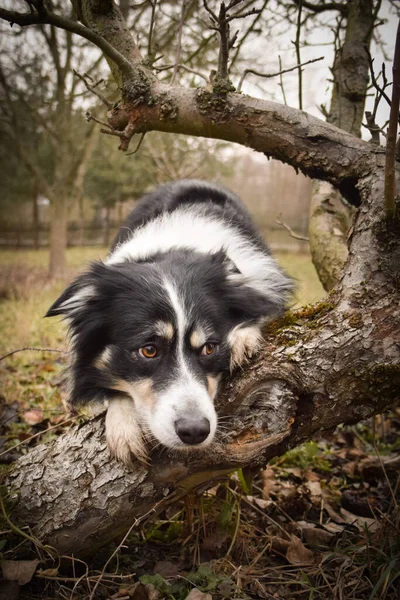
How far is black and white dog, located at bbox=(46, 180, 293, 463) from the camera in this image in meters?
2.03

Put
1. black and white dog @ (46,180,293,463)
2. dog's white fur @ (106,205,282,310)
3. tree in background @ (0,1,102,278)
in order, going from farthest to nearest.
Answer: tree in background @ (0,1,102,278) < dog's white fur @ (106,205,282,310) < black and white dog @ (46,180,293,463)

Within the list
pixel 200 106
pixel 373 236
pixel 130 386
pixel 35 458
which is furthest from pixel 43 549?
pixel 200 106

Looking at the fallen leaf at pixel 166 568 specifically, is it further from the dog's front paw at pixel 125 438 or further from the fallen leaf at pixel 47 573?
the dog's front paw at pixel 125 438

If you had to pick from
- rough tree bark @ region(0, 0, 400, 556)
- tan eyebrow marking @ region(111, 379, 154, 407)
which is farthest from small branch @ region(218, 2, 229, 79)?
tan eyebrow marking @ region(111, 379, 154, 407)

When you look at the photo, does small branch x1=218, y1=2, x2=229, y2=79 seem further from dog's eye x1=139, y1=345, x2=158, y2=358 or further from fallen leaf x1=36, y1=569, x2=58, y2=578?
fallen leaf x1=36, y1=569, x2=58, y2=578

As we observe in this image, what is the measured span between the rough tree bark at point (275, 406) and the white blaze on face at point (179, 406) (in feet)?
0.38

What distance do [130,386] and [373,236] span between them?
146 cm

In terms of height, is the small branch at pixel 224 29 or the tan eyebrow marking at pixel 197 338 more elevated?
the small branch at pixel 224 29

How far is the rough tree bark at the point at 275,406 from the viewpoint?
201 cm

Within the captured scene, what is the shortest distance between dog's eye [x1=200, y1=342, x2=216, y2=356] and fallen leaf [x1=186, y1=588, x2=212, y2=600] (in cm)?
105

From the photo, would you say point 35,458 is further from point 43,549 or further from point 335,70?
point 335,70

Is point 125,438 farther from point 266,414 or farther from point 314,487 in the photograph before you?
point 314,487

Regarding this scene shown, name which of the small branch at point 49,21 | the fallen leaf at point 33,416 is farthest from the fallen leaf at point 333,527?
the small branch at point 49,21

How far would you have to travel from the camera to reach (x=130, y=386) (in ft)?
7.57
